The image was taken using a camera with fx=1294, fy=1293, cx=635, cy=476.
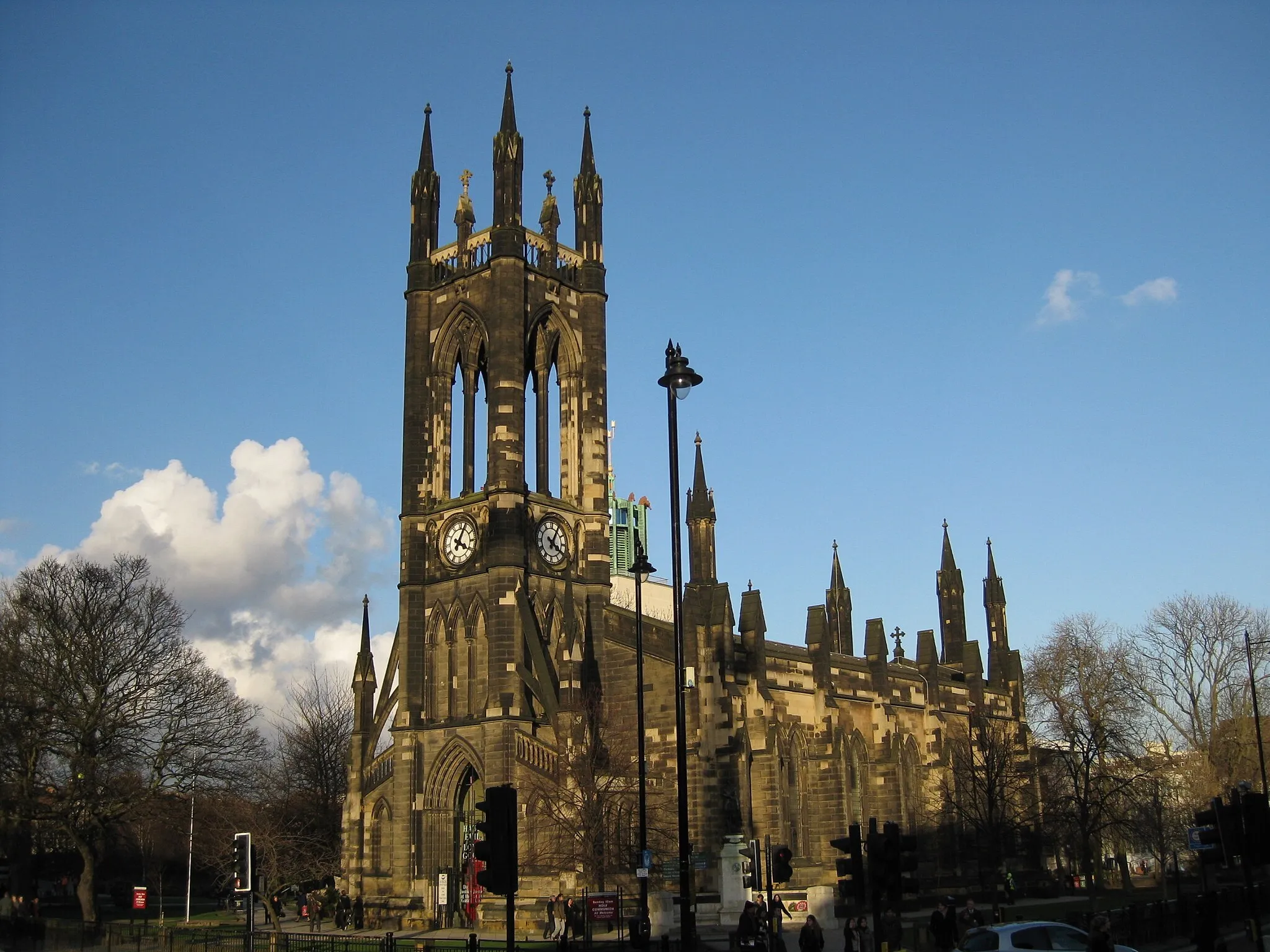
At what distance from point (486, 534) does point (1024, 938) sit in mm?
28722

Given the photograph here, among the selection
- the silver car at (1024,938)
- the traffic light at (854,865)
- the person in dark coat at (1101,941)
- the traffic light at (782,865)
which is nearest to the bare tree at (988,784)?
the silver car at (1024,938)

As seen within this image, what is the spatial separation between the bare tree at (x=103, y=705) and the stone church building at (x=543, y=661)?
6.05 meters

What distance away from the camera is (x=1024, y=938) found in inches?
888

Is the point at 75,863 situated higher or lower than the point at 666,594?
lower

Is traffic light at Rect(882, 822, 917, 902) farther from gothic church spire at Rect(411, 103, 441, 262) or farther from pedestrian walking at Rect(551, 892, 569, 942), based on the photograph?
gothic church spire at Rect(411, 103, 441, 262)

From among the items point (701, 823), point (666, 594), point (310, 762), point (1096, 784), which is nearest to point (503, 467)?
point (701, 823)

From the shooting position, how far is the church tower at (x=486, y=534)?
46062 millimetres

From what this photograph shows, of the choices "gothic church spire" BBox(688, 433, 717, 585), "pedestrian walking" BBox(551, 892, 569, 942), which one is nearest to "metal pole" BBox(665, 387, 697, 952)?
"pedestrian walking" BBox(551, 892, 569, 942)

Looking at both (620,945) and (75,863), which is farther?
(75,863)

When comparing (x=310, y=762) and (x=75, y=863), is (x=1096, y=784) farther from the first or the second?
(x=75, y=863)

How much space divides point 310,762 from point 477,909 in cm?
3334

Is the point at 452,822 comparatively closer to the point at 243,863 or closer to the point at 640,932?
the point at 640,932

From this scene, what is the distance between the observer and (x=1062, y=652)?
61938 mm

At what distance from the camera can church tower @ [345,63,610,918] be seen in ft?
151
